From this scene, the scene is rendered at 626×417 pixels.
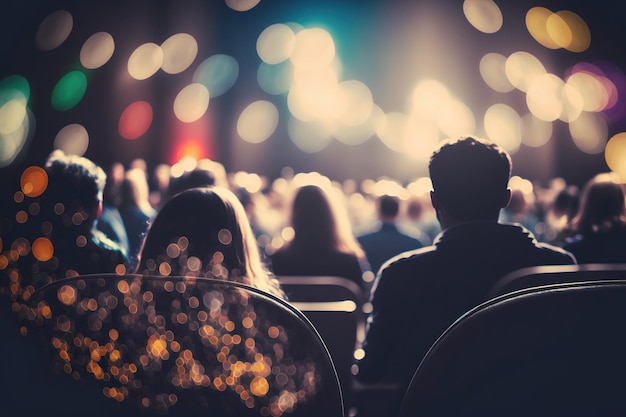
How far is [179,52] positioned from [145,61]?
2.70 feet

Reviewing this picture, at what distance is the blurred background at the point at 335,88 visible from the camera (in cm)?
1121

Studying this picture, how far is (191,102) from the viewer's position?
13891 mm

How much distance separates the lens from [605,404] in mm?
530

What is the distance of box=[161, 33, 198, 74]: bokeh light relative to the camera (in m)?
12.5

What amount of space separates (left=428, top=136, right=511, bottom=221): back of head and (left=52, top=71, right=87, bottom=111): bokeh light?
9898 mm

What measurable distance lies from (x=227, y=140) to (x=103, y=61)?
3693 mm

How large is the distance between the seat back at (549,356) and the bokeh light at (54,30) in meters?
9.35

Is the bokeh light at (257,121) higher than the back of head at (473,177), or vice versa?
the bokeh light at (257,121)

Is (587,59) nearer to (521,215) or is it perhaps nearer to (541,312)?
(521,215)

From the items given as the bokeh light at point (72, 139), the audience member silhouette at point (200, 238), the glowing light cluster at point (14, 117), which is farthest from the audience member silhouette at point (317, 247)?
the bokeh light at point (72, 139)

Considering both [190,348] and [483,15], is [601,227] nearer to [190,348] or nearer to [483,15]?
Result: [190,348]

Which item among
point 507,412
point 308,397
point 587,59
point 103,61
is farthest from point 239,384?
point 587,59

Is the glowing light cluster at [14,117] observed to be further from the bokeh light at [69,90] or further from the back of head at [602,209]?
the back of head at [602,209]

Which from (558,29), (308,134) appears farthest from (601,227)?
(308,134)
